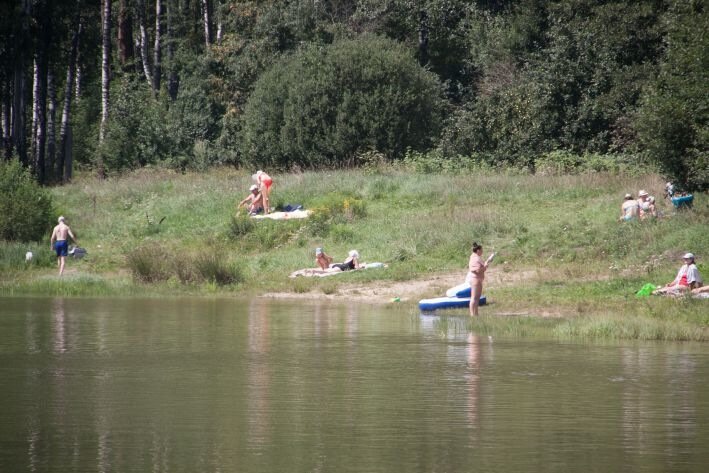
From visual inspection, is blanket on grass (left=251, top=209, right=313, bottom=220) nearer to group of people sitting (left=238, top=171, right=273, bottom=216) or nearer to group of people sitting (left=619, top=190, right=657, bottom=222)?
group of people sitting (left=238, top=171, right=273, bottom=216)

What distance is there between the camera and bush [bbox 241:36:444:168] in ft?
159

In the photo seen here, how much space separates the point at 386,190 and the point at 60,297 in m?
13.1

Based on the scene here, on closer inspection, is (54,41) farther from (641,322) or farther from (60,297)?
(641,322)

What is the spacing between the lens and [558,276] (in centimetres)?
2816

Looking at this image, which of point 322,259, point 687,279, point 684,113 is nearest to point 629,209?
point 684,113

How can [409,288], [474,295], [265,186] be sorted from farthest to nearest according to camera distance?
[265,186] < [409,288] < [474,295]

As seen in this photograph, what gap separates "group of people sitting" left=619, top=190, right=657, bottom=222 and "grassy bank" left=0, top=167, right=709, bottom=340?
42 centimetres

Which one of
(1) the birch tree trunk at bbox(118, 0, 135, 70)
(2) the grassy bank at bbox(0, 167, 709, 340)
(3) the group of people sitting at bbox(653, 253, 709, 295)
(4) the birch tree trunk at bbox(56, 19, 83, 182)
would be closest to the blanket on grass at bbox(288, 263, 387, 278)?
(2) the grassy bank at bbox(0, 167, 709, 340)

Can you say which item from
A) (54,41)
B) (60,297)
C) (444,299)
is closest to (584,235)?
(444,299)

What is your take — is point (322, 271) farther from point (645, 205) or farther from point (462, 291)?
point (645, 205)

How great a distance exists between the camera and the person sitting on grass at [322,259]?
31106mm

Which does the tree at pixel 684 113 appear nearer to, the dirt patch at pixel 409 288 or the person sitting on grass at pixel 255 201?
the dirt patch at pixel 409 288

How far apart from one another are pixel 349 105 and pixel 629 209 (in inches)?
749

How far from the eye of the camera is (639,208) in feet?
103
